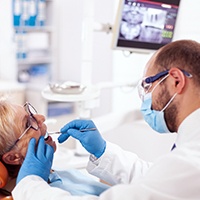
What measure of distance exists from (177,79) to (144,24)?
107 cm

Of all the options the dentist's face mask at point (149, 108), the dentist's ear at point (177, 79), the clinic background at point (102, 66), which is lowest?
the clinic background at point (102, 66)

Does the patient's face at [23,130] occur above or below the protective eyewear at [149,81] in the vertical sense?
below

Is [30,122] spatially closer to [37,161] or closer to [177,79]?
[37,161]

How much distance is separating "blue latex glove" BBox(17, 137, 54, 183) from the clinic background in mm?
806

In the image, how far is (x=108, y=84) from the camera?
2.32 metres

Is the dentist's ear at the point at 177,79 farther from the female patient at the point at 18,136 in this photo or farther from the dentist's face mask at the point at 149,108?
the female patient at the point at 18,136

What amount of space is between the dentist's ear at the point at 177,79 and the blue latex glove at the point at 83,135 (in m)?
0.43

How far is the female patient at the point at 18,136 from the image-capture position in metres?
1.41

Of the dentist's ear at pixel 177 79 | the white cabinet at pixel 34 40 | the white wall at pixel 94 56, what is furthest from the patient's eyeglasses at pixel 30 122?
the white cabinet at pixel 34 40

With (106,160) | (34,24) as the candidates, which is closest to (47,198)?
(106,160)

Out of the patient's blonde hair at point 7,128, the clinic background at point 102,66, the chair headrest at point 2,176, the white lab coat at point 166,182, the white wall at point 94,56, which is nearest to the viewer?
the white lab coat at point 166,182

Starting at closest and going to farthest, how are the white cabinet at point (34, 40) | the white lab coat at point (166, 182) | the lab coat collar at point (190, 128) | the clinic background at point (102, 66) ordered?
the white lab coat at point (166, 182), the lab coat collar at point (190, 128), the clinic background at point (102, 66), the white cabinet at point (34, 40)

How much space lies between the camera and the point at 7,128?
1.41m

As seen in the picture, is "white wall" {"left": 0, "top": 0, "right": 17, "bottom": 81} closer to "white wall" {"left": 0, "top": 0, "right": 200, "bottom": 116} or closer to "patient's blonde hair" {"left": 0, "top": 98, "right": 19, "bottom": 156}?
"white wall" {"left": 0, "top": 0, "right": 200, "bottom": 116}
